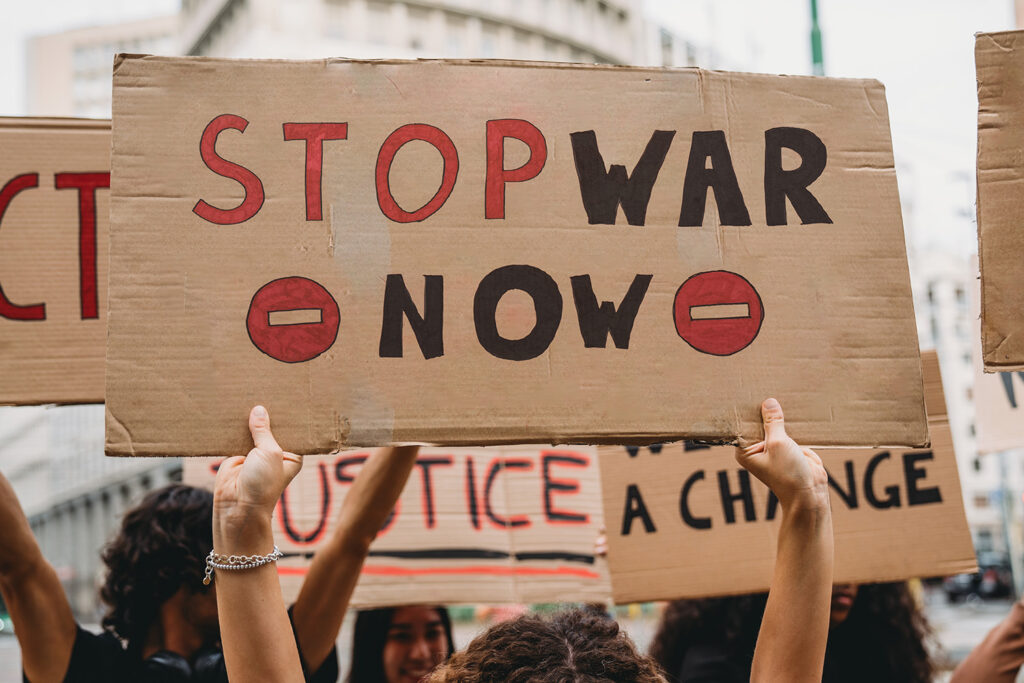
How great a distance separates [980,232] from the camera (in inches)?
71.3

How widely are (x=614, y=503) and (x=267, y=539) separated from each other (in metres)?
1.29

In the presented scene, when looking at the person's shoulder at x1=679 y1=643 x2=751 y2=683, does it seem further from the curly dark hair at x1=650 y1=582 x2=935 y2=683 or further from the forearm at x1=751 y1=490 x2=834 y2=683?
the forearm at x1=751 y1=490 x2=834 y2=683

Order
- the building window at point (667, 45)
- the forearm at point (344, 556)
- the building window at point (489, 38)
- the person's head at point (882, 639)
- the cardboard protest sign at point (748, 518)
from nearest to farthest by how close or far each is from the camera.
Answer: the forearm at point (344, 556) → the cardboard protest sign at point (748, 518) → the person's head at point (882, 639) → the building window at point (489, 38) → the building window at point (667, 45)

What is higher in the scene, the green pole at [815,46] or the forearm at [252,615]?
the green pole at [815,46]

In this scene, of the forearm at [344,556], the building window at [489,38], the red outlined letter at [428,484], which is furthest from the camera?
the building window at [489,38]

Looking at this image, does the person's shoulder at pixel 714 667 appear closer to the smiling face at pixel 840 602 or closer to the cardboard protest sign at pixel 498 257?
the smiling face at pixel 840 602

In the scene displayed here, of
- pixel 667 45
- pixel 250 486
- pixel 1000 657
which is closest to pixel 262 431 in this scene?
pixel 250 486

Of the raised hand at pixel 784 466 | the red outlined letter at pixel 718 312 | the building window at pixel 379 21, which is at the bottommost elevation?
the raised hand at pixel 784 466

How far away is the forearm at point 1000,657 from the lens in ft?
7.58

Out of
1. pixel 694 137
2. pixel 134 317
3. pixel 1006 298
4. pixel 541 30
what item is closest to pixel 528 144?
pixel 694 137

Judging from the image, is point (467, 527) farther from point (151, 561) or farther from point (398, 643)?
point (151, 561)

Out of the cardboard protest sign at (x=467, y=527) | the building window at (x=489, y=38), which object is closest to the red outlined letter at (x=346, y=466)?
the cardboard protest sign at (x=467, y=527)

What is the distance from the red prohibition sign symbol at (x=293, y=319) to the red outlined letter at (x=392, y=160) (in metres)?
0.19

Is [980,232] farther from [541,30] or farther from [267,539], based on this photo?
[541,30]
